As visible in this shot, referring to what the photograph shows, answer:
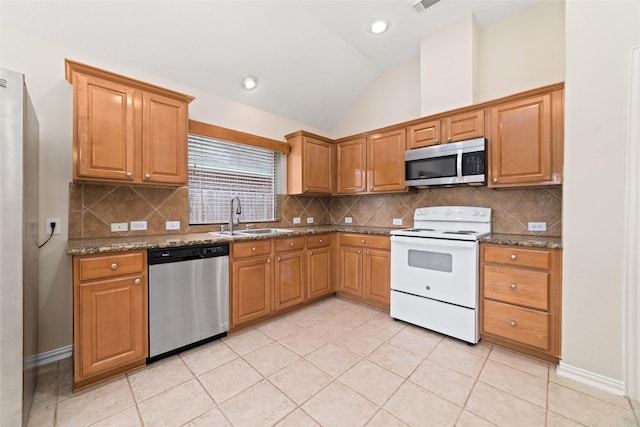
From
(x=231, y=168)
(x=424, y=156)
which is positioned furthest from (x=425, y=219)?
(x=231, y=168)

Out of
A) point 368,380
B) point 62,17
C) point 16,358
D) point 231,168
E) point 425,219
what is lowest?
point 368,380

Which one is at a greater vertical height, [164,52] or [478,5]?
[478,5]

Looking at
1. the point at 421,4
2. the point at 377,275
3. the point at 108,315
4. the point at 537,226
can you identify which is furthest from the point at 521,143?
the point at 108,315

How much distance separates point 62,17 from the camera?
6.31ft

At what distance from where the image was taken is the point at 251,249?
2.54 metres

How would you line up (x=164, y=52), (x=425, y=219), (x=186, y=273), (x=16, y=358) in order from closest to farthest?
(x=16, y=358) → (x=186, y=273) → (x=164, y=52) → (x=425, y=219)

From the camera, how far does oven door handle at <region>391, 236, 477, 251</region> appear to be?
2.27m

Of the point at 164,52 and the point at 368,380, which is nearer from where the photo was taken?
the point at 368,380

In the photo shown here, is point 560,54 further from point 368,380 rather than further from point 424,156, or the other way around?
point 368,380

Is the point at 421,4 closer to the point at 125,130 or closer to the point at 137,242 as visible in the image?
the point at 125,130

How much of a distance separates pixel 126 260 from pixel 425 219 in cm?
295

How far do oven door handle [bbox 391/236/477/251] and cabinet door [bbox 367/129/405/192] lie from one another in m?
0.69

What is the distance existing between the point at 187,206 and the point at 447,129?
2850 millimetres

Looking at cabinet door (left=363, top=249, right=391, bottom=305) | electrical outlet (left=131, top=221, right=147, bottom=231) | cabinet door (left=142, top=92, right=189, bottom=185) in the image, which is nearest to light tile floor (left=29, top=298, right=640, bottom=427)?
cabinet door (left=363, top=249, right=391, bottom=305)
